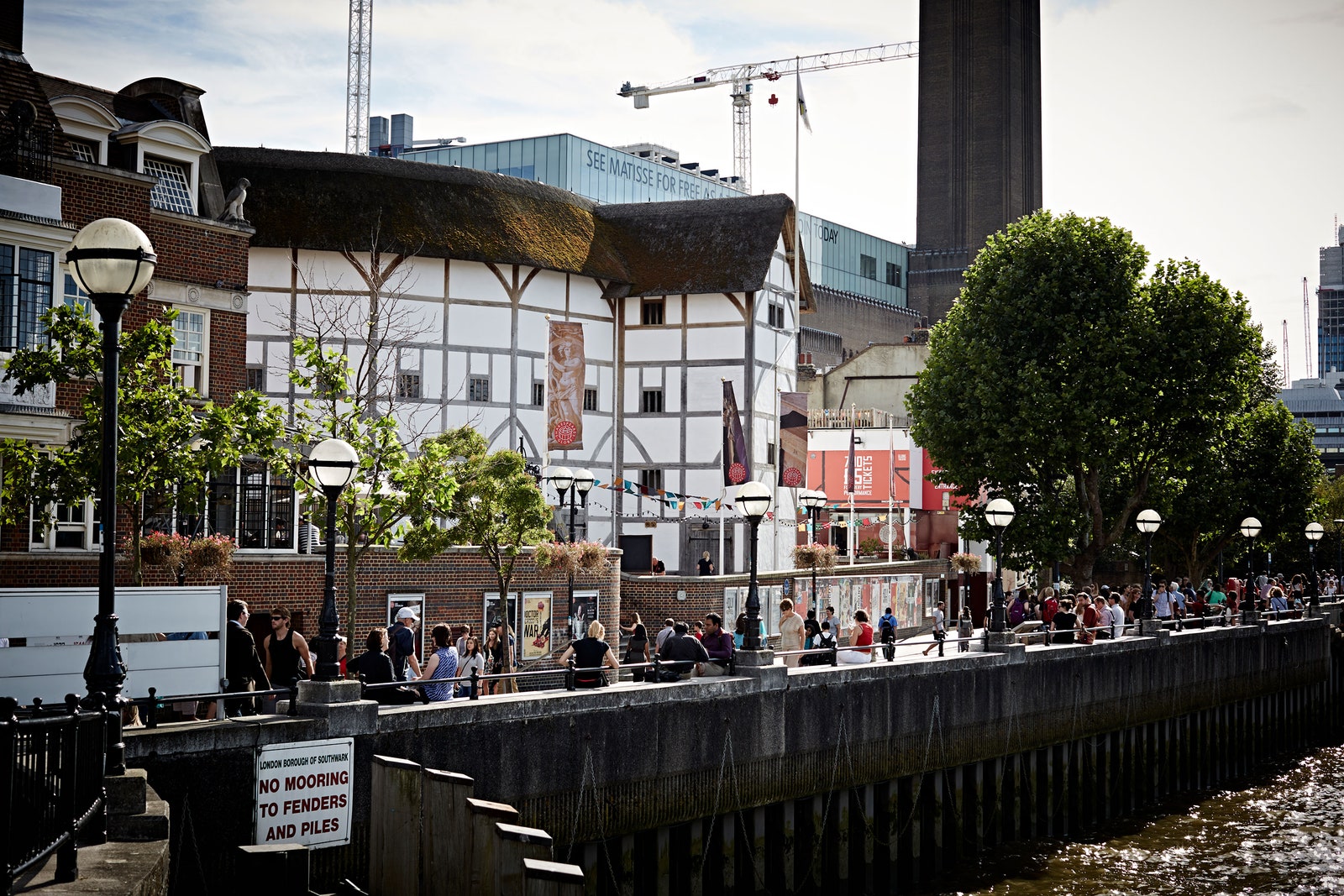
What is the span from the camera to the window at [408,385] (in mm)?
41000

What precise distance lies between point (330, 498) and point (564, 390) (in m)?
29.3

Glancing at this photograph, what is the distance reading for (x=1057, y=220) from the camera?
44.5 metres

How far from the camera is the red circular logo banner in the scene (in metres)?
43.9

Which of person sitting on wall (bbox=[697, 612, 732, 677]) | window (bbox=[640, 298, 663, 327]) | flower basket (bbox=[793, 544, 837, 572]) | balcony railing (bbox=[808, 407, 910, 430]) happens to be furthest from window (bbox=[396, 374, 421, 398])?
balcony railing (bbox=[808, 407, 910, 430])

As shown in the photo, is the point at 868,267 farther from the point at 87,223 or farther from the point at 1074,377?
the point at 87,223

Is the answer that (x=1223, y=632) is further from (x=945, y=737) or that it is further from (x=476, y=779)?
(x=476, y=779)

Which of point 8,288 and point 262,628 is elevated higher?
point 8,288

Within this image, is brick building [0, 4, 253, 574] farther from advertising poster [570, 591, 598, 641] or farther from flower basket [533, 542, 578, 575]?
advertising poster [570, 591, 598, 641]

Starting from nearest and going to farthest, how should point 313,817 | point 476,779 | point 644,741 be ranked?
point 313,817
point 476,779
point 644,741

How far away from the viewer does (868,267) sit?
10550 cm

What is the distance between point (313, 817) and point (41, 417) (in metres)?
9.88

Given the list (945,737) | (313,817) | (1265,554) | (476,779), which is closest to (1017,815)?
(945,737)

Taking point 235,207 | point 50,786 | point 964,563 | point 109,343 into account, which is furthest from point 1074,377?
point 50,786

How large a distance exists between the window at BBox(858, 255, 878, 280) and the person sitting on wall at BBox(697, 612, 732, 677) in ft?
281
